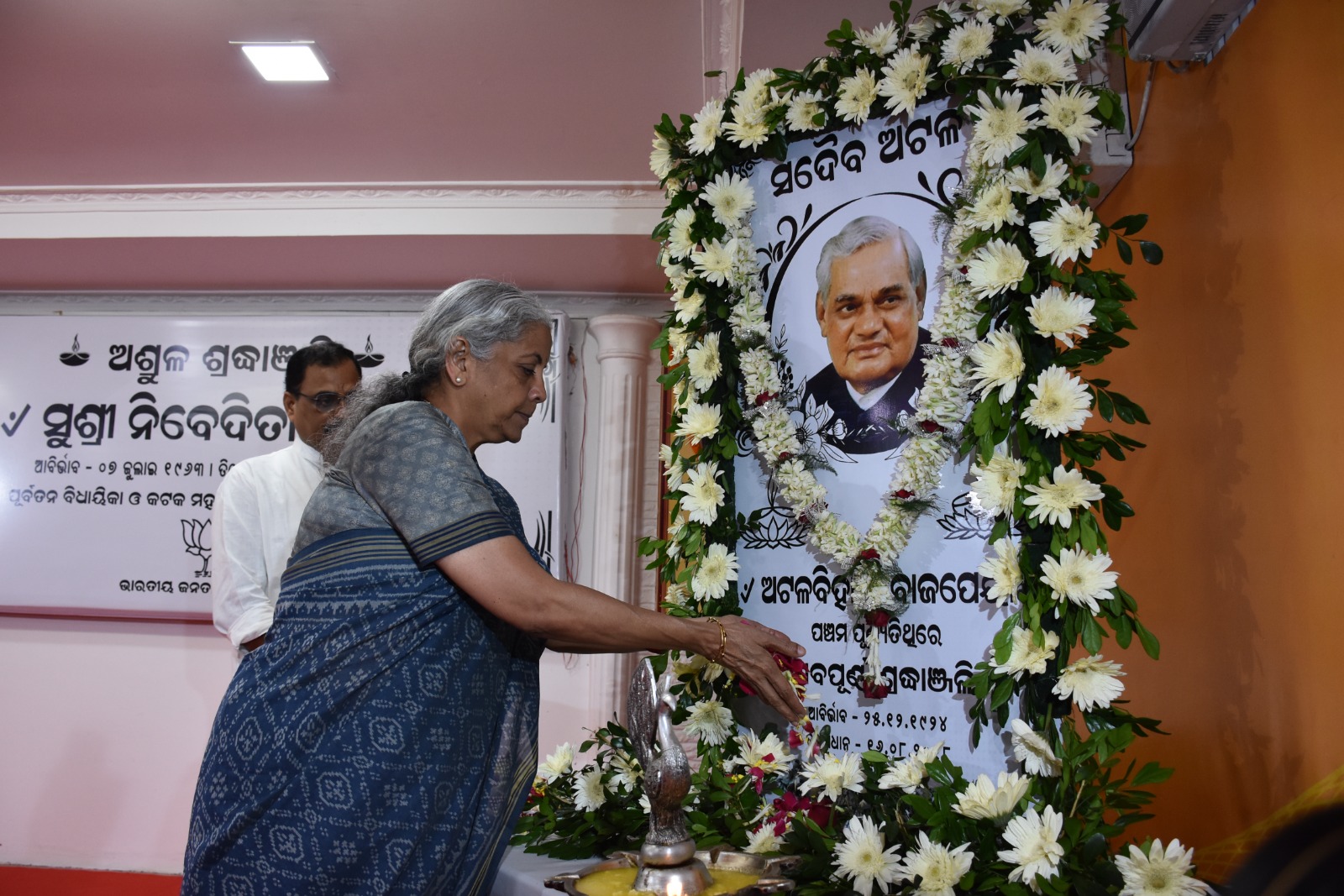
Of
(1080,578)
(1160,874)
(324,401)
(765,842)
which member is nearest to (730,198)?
(1080,578)

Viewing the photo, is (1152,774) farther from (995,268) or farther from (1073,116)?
(1073,116)

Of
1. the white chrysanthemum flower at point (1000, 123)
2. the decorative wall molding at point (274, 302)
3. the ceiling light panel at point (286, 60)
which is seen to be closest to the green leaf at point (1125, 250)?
the white chrysanthemum flower at point (1000, 123)

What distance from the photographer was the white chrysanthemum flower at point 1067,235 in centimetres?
161

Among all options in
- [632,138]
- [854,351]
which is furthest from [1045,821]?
[632,138]

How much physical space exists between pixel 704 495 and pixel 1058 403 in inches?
27.6

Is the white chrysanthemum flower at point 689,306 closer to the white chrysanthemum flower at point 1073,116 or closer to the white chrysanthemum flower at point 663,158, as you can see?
the white chrysanthemum flower at point 663,158

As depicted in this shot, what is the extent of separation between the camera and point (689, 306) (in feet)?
6.81

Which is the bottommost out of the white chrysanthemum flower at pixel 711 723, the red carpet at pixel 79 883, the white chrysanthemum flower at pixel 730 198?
the red carpet at pixel 79 883

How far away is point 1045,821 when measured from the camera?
1.42 metres

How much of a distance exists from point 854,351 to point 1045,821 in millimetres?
883

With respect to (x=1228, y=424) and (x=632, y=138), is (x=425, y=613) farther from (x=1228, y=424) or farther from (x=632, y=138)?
(x=632, y=138)

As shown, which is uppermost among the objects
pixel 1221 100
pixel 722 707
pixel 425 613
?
pixel 1221 100

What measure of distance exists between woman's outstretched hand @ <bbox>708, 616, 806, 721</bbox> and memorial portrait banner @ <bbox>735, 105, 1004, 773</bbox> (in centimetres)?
21

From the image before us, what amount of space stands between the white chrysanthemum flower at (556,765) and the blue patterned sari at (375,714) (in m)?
0.50
